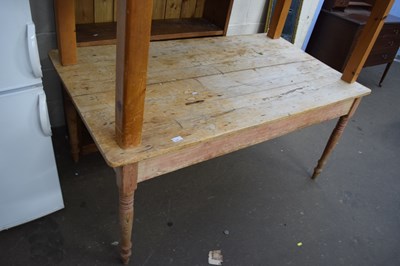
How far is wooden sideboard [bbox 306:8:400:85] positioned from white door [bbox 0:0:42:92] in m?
2.51

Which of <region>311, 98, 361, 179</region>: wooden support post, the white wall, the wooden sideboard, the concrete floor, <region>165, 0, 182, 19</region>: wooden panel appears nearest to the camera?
the concrete floor

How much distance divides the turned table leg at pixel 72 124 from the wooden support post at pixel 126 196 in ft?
2.26

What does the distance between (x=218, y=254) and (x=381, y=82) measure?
285 cm

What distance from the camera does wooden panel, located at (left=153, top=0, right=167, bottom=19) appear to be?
2002 mm

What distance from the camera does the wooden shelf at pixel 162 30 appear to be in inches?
66.1

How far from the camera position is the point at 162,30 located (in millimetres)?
1942

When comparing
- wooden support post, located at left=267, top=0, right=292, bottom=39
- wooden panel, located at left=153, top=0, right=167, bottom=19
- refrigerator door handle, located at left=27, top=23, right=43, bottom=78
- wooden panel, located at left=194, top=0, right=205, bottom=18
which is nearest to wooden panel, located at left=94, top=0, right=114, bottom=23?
wooden panel, located at left=153, top=0, right=167, bottom=19

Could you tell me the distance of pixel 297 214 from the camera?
1.89m

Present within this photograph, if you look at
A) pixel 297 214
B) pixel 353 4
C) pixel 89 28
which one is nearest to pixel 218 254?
pixel 297 214

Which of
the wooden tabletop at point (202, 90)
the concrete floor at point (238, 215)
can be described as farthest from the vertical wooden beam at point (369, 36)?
the concrete floor at point (238, 215)

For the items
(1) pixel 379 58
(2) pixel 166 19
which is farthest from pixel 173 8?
(1) pixel 379 58

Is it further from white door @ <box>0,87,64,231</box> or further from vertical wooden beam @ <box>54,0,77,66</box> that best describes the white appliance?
vertical wooden beam @ <box>54,0,77,66</box>

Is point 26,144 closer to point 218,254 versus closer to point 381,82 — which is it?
point 218,254

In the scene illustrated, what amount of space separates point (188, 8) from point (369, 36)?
1115 millimetres
